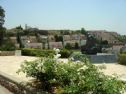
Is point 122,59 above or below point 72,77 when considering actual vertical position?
below

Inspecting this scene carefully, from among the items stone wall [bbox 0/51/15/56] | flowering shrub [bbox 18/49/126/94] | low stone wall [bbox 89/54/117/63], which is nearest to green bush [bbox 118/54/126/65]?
low stone wall [bbox 89/54/117/63]

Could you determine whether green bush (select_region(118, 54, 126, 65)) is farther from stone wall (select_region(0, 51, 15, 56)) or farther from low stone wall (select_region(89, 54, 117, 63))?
stone wall (select_region(0, 51, 15, 56))

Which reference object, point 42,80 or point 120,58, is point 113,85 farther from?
point 120,58

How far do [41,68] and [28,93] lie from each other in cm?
61

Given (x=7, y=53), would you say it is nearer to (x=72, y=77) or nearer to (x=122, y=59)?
(x=122, y=59)

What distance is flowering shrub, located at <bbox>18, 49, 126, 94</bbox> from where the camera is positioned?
17.9 feet

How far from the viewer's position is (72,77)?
6465 millimetres

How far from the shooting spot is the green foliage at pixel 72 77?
5445mm

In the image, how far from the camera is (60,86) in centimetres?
664

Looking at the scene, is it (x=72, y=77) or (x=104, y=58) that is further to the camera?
(x=104, y=58)

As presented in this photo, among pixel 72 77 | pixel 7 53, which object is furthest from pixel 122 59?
pixel 72 77

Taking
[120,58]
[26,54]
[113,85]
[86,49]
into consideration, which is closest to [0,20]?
[26,54]

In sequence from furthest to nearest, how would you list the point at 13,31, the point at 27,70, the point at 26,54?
the point at 13,31 → the point at 26,54 → the point at 27,70

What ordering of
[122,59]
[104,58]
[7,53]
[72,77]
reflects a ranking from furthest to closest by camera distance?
[7,53] → [104,58] → [122,59] → [72,77]
